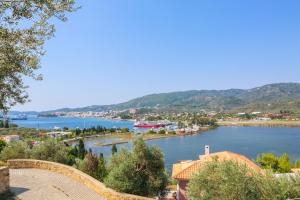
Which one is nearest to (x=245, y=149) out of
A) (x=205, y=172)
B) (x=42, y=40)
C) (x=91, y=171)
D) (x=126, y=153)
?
(x=91, y=171)

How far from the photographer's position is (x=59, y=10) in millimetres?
8984

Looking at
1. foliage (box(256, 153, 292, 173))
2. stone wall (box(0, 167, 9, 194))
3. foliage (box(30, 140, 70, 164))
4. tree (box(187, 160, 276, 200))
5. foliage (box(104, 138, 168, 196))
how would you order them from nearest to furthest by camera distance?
tree (box(187, 160, 276, 200)) < stone wall (box(0, 167, 9, 194)) < foliage (box(104, 138, 168, 196)) < foliage (box(30, 140, 70, 164)) < foliage (box(256, 153, 292, 173))

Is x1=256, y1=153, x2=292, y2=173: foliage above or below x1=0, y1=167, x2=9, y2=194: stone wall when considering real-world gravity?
below

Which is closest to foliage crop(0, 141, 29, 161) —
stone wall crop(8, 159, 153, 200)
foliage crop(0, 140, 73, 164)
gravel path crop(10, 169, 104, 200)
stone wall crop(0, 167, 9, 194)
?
foliage crop(0, 140, 73, 164)

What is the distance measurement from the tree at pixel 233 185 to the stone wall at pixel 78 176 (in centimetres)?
289

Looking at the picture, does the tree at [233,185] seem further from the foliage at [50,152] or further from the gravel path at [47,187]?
the foliage at [50,152]

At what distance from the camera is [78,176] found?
591 inches

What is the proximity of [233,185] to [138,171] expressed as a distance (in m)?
9.82

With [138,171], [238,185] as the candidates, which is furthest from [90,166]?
[238,185]

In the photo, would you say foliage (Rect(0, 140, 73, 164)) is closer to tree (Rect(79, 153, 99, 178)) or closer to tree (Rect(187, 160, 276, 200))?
tree (Rect(79, 153, 99, 178))

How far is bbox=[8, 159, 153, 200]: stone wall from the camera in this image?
11.9 metres

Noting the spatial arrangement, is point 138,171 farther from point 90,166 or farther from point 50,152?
point 90,166

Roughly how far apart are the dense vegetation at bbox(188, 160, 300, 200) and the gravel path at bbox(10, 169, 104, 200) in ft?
13.5

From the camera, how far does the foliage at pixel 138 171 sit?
19484 mm
